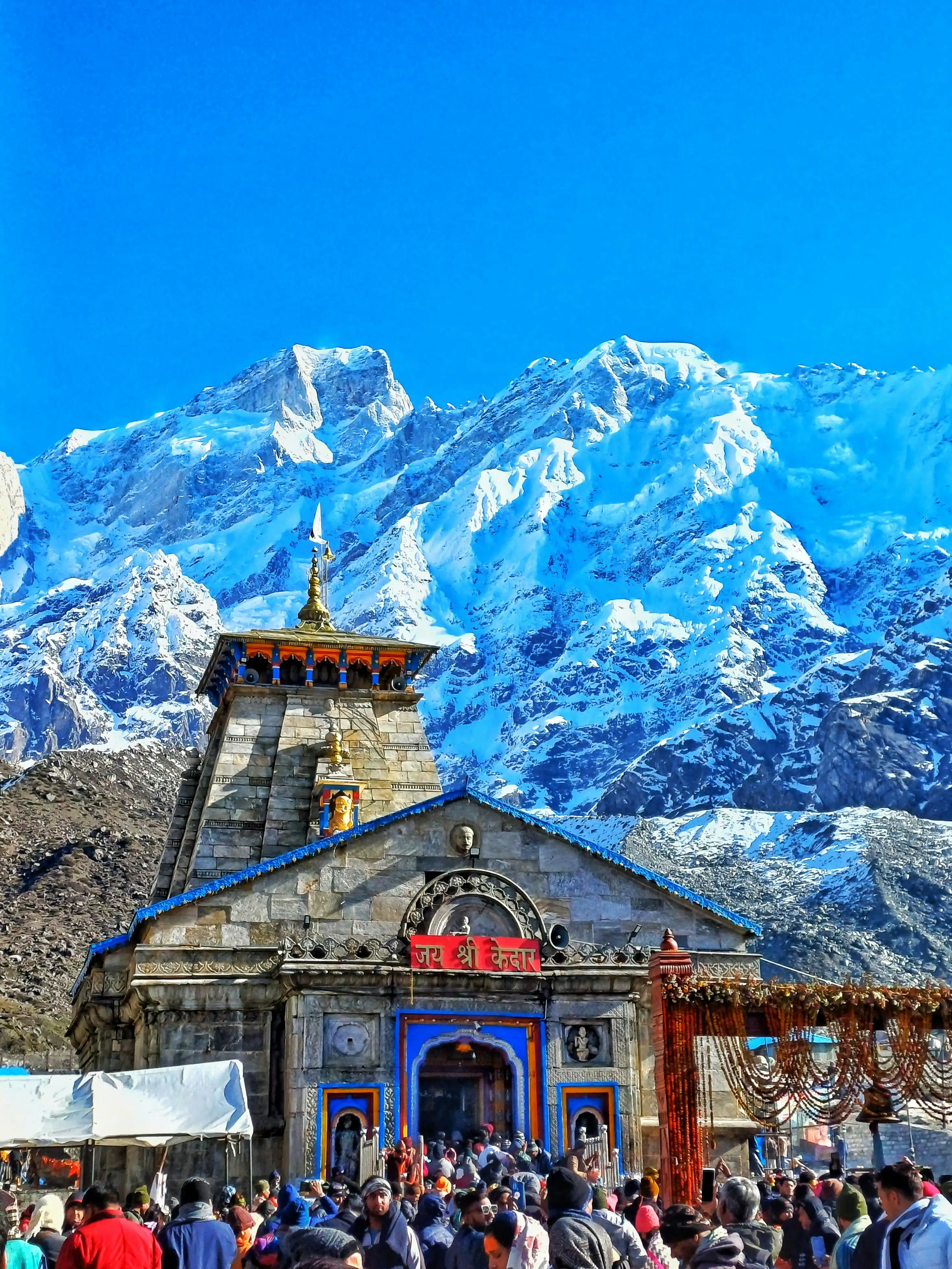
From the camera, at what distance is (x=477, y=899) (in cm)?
2822

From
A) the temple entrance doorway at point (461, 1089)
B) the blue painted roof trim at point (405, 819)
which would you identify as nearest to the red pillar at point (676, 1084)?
the temple entrance doorway at point (461, 1089)

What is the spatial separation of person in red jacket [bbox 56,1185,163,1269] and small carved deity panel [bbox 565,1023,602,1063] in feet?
60.1

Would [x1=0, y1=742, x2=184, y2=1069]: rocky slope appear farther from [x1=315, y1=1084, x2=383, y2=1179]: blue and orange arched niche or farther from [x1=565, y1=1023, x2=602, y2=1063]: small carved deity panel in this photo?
[x1=565, y1=1023, x2=602, y2=1063]: small carved deity panel

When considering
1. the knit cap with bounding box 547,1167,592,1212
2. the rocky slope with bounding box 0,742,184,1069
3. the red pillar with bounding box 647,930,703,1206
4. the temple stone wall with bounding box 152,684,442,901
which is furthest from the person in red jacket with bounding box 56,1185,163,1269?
the rocky slope with bounding box 0,742,184,1069

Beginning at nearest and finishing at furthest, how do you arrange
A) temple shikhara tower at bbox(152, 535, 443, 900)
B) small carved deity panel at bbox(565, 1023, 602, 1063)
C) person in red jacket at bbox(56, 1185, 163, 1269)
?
person in red jacket at bbox(56, 1185, 163, 1269), small carved deity panel at bbox(565, 1023, 602, 1063), temple shikhara tower at bbox(152, 535, 443, 900)

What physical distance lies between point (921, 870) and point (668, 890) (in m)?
77.5

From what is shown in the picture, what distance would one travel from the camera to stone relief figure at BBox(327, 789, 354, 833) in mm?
32094

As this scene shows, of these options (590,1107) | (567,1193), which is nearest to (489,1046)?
(590,1107)

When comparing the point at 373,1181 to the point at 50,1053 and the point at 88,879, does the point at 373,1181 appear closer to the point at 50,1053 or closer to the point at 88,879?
the point at 50,1053

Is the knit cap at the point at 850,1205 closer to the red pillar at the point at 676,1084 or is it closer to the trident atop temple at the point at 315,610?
the red pillar at the point at 676,1084

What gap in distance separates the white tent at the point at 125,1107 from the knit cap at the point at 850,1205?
9755mm

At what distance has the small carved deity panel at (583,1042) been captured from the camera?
90.7 feet

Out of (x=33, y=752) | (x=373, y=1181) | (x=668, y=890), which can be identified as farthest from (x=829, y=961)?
(x=33, y=752)

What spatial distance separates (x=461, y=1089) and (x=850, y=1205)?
54.3 feet
